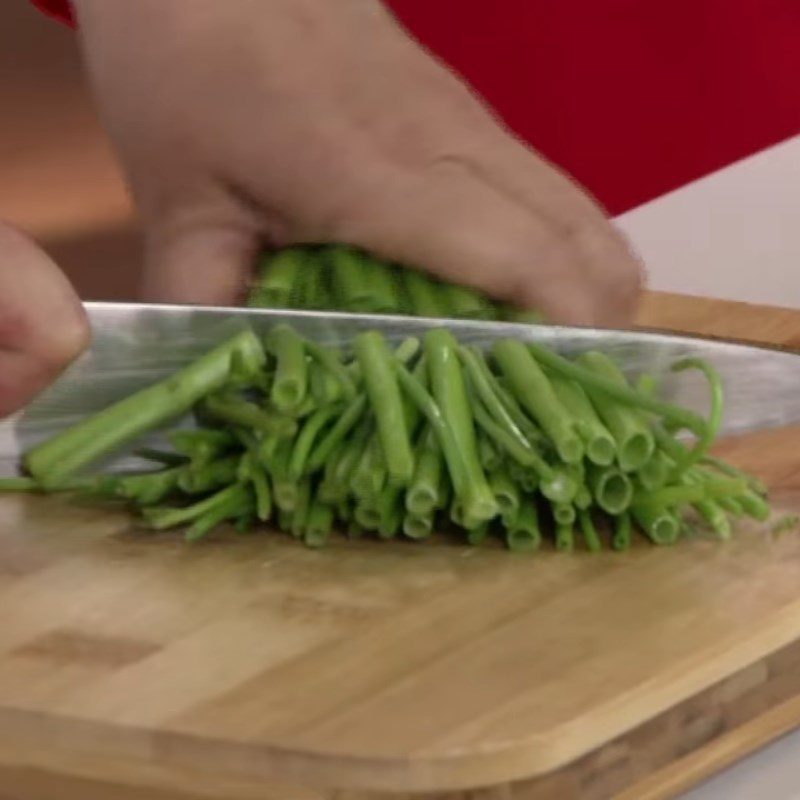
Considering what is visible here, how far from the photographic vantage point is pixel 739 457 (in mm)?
1271

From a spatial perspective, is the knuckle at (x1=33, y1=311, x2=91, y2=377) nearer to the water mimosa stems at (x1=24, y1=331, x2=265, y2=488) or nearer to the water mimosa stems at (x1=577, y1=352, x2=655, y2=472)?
the water mimosa stems at (x1=24, y1=331, x2=265, y2=488)

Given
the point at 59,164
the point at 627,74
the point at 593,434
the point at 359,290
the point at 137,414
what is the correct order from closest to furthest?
the point at 593,434
the point at 137,414
the point at 359,290
the point at 627,74
the point at 59,164

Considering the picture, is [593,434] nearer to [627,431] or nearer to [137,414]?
[627,431]

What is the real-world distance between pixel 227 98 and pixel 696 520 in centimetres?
48

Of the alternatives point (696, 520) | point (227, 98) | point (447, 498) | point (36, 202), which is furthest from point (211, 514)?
point (36, 202)

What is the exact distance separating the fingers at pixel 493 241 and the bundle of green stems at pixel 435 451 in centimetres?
16

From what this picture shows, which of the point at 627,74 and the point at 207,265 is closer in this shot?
the point at 207,265

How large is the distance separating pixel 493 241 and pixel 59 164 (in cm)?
138

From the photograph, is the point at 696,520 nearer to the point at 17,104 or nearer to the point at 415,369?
the point at 415,369

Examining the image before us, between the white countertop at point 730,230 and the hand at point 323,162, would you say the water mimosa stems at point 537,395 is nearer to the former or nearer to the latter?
the hand at point 323,162

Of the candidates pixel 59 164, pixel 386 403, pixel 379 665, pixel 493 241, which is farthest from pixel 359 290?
pixel 59 164

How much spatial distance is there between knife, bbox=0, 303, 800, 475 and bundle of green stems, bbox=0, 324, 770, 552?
3 cm

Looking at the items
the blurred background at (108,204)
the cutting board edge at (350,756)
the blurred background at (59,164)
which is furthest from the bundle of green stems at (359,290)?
the blurred background at (59,164)

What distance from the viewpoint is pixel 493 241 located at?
1359 mm
